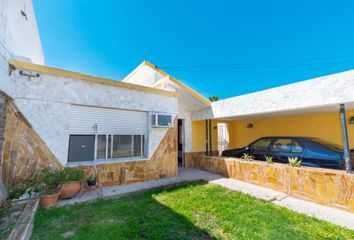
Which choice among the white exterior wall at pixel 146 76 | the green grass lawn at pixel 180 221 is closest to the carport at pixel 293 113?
the green grass lawn at pixel 180 221

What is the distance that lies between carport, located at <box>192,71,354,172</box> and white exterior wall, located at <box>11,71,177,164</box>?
470cm

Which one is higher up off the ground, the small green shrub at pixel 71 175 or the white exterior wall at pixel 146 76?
the white exterior wall at pixel 146 76

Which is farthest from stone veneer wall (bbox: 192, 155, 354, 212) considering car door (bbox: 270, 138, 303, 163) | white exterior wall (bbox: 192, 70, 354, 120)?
white exterior wall (bbox: 192, 70, 354, 120)

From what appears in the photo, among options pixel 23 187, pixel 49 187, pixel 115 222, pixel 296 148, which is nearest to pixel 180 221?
pixel 115 222

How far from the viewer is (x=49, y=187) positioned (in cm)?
422

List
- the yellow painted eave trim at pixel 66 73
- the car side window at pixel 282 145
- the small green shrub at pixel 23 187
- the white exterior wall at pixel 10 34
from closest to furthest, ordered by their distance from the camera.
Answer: the white exterior wall at pixel 10 34 → the small green shrub at pixel 23 187 → the yellow painted eave trim at pixel 66 73 → the car side window at pixel 282 145

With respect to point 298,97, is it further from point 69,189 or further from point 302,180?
point 69,189

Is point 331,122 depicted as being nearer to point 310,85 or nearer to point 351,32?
point 310,85

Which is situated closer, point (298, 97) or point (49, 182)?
point (49, 182)

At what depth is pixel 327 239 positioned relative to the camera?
2.75 meters

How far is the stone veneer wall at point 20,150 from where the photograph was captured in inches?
156

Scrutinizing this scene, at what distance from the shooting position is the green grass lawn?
290cm

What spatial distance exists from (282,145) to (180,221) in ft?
16.9

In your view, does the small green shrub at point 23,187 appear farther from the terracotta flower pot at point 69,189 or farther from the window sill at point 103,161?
the window sill at point 103,161
